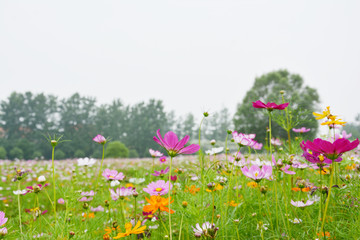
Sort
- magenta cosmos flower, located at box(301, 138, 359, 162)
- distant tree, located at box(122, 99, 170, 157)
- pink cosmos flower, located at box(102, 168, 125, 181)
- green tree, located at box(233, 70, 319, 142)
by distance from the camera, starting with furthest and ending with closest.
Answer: distant tree, located at box(122, 99, 170, 157) < green tree, located at box(233, 70, 319, 142) < pink cosmos flower, located at box(102, 168, 125, 181) < magenta cosmos flower, located at box(301, 138, 359, 162)

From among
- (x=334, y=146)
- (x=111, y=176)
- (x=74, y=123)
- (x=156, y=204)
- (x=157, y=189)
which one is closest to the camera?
(x=334, y=146)

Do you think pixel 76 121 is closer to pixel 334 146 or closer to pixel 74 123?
pixel 74 123

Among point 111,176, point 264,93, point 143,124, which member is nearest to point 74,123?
point 143,124

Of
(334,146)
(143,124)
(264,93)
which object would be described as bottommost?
(143,124)

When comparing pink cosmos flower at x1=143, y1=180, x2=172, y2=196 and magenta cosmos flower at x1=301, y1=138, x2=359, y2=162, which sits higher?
magenta cosmos flower at x1=301, y1=138, x2=359, y2=162

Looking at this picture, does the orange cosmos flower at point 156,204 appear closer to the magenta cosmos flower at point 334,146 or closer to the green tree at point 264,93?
the magenta cosmos flower at point 334,146

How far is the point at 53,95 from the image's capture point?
28406 millimetres

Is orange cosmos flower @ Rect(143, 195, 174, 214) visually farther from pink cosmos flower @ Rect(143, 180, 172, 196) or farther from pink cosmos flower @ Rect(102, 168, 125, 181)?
pink cosmos flower @ Rect(102, 168, 125, 181)

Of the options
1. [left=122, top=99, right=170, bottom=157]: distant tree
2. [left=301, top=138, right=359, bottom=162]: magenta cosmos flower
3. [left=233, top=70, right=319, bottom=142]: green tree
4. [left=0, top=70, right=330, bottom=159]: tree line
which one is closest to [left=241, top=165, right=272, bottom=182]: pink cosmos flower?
[left=301, top=138, right=359, bottom=162]: magenta cosmos flower

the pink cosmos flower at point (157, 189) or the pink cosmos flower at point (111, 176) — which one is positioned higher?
the pink cosmos flower at point (157, 189)

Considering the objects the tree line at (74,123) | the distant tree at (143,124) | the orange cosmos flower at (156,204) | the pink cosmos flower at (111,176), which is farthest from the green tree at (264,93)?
the orange cosmos flower at (156,204)

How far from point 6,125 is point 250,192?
31.3 m

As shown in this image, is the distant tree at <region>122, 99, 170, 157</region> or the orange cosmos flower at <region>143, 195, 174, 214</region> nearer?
the orange cosmos flower at <region>143, 195, 174, 214</region>

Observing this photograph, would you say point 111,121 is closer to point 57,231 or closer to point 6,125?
point 6,125
